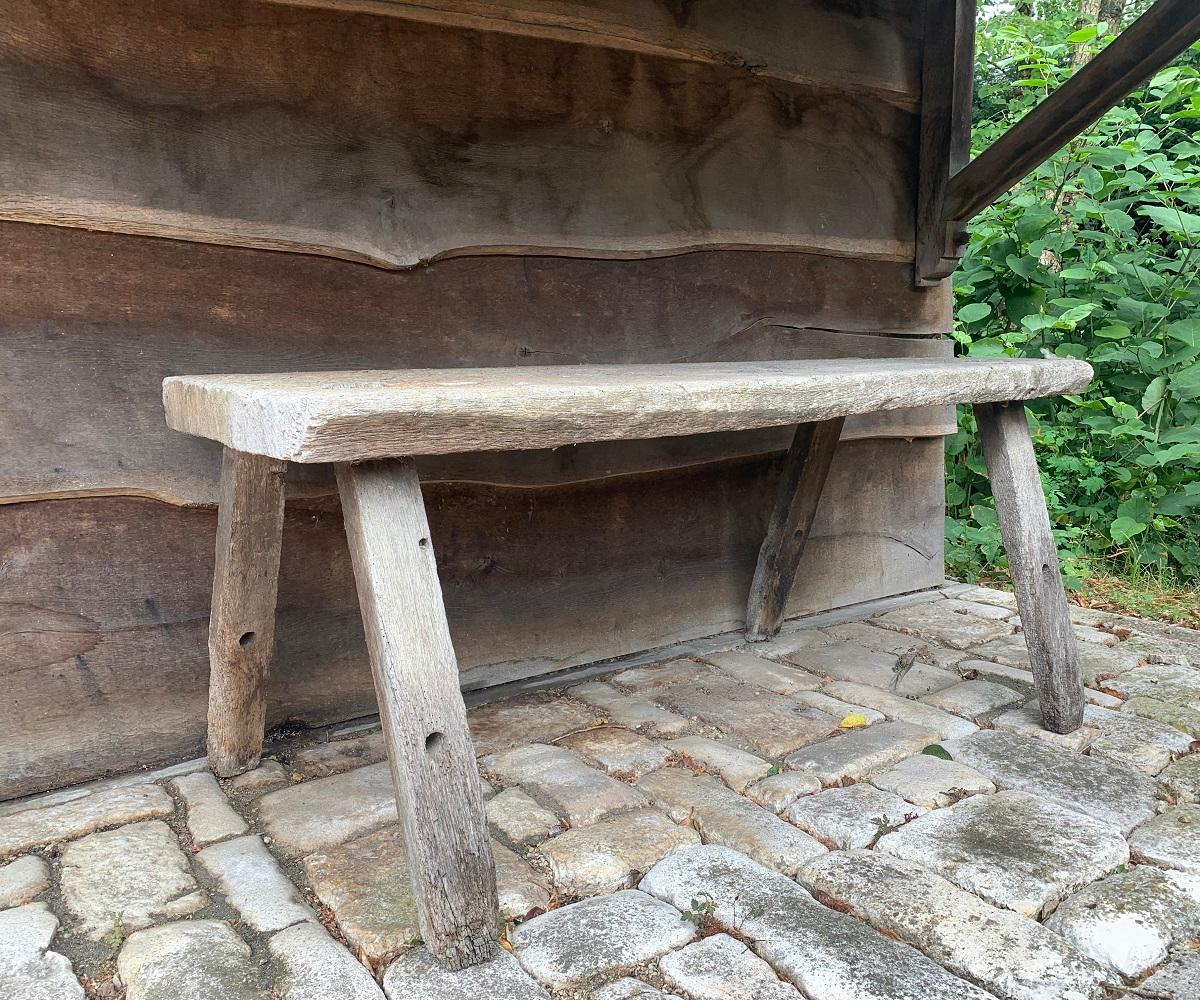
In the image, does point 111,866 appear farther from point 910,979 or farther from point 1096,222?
point 1096,222

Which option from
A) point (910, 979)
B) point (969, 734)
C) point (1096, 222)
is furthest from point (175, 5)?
point (1096, 222)

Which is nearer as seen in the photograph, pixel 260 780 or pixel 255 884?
pixel 255 884

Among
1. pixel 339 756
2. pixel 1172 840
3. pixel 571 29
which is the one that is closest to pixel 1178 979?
pixel 1172 840

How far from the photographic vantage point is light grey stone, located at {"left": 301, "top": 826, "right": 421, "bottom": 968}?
1.51 meters

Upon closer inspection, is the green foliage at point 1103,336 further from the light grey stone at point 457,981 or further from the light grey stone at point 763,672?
the light grey stone at point 457,981

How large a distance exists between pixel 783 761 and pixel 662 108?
1.73 meters

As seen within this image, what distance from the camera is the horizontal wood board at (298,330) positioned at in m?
1.94

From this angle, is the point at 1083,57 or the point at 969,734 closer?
the point at 969,734

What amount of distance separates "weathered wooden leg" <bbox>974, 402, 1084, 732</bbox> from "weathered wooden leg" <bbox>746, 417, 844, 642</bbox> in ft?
2.00

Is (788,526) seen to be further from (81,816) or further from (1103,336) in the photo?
(1103,336)

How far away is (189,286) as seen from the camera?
2072 mm

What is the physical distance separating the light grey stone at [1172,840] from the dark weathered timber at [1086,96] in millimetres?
1813

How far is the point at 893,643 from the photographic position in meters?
3.01

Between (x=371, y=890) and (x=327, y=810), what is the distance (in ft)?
1.09
